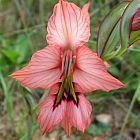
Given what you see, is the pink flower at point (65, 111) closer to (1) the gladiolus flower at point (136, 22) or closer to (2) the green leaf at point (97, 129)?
(1) the gladiolus flower at point (136, 22)

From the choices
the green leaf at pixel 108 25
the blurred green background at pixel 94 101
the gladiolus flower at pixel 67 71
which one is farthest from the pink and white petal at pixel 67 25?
the blurred green background at pixel 94 101

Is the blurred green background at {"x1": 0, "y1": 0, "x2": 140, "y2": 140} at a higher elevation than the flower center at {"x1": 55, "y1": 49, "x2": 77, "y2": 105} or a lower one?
lower

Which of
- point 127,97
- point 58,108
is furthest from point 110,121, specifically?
point 58,108

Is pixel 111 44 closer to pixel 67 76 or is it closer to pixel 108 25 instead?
pixel 108 25

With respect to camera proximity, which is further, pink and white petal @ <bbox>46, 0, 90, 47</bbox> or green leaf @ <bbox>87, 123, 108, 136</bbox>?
green leaf @ <bbox>87, 123, 108, 136</bbox>

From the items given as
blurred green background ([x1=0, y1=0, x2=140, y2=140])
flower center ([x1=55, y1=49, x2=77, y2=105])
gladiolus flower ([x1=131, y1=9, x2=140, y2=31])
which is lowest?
blurred green background ([x1=0, y1=0, x2=140, y2=140])

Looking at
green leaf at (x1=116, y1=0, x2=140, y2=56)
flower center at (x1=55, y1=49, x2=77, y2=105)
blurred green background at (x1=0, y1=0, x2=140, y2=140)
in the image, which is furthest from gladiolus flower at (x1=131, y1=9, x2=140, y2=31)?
blurred green background at (x1=0, y1=0, x2=140, y2=140)

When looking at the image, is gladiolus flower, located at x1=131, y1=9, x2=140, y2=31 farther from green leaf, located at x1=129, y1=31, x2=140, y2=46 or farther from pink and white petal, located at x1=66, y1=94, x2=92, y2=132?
pink and white petal, located at x1=66, y1=94, x2=92, y2=132

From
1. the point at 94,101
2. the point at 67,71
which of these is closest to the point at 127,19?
the point at 67,71
